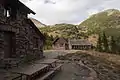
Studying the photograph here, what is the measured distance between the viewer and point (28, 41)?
41.8 ft

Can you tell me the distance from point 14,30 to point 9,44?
1020mm

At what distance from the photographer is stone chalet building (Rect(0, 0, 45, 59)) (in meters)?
9.63

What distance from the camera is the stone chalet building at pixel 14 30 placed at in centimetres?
963

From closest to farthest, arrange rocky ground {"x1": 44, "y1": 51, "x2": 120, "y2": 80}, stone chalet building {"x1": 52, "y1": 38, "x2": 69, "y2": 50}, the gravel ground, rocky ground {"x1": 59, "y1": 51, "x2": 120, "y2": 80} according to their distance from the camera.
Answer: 1. the gravel ground
2. rocky ground {"x1": 59, "y1": 51, "x2": 120, "y2": 80}
3. rocky ground {"x1": 44, "y1": 51, "x2": 120, "y2": 80}
4. stone chalet building {"x1": 52, "y1": 38, "x2": 69, "y2": 50}

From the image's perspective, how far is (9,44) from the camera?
1060 cm

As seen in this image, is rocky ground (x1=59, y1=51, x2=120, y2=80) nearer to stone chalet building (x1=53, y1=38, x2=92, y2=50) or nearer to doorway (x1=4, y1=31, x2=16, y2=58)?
doorway (x1=4, y1=31, x2=16, y2=58)

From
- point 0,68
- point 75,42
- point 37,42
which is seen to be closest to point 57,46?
point 75,42

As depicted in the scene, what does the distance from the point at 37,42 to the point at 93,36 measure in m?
83.9

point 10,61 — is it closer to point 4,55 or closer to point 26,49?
point 4,55

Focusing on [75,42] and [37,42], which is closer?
[37,42]

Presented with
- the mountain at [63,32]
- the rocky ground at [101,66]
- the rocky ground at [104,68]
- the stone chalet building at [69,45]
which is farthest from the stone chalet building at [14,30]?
the mountain at [63,32]

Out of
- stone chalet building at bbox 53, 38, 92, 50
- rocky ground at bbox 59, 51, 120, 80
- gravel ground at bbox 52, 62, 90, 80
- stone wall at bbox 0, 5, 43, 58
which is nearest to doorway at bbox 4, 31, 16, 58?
stone wall at bbox 0, 5, 43, 58

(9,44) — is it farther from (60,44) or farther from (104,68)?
(60,44)

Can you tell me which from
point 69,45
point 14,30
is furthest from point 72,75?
point 69,45
